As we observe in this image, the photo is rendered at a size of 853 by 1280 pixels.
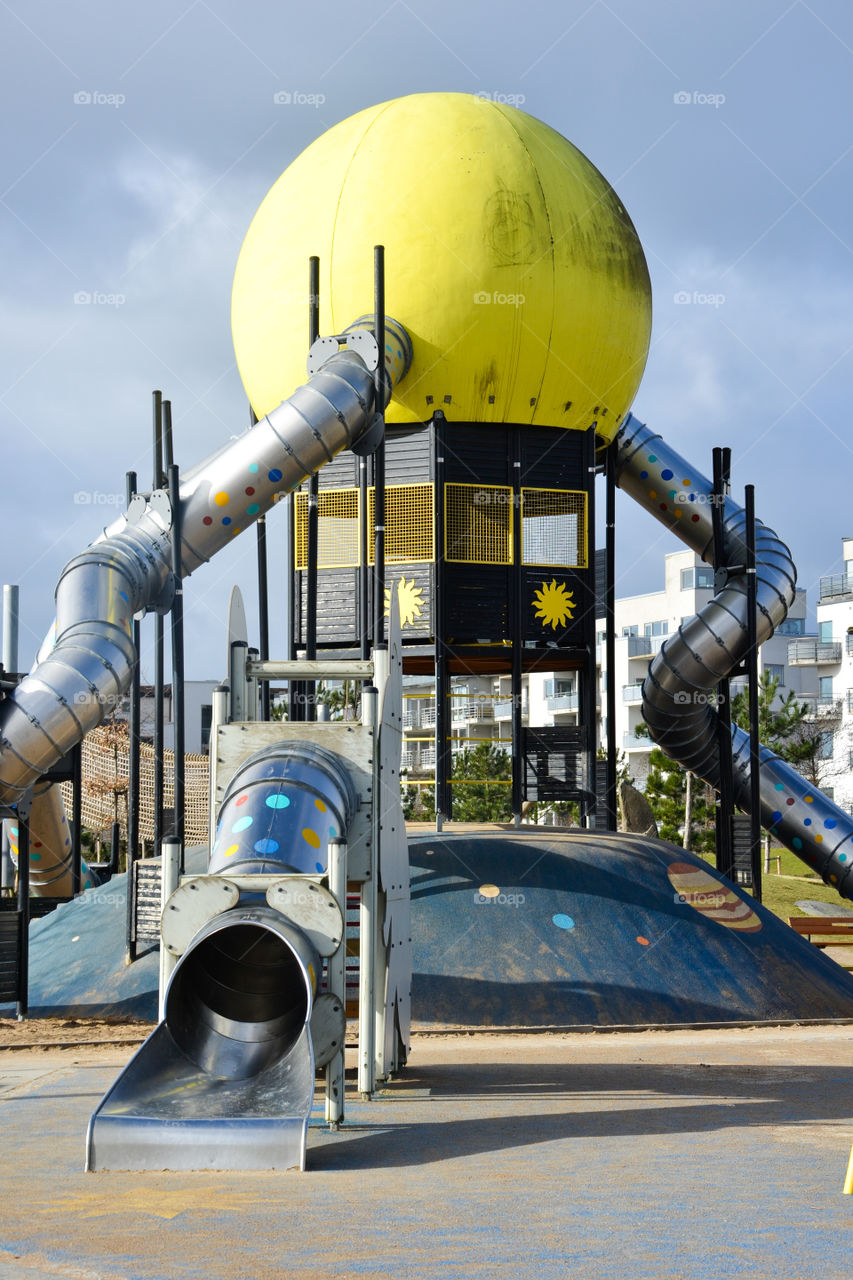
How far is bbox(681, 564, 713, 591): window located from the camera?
260ft

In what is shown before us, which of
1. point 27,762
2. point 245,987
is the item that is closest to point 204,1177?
point 245,987

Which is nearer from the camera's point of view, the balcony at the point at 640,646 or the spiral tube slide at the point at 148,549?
the spiral tube slide at the point at 148,549

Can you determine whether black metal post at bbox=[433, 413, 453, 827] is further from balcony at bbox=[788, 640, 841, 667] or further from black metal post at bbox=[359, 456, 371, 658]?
balcony at bbox=[788, 640, 841, 667]

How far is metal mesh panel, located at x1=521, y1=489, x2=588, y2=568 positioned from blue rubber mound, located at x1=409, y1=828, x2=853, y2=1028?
499 centimetres

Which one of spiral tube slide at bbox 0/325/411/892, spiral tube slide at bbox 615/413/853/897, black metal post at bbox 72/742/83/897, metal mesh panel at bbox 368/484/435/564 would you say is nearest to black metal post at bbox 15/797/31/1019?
spiral tube slide at bbox 0/325/411/892

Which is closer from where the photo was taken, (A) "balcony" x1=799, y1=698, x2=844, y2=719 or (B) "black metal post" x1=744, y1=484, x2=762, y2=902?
(B) "black metal post" x1=744, y1=484, x2=762, y2=902

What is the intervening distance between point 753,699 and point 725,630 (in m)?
1.54

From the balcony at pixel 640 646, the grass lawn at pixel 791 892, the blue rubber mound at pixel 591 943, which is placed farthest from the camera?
the balcony at pixel 640 646

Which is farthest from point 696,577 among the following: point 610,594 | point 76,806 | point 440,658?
point 76,806

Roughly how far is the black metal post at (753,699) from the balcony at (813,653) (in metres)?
48.9

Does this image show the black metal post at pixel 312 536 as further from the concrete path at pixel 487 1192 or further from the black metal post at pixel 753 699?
the concrete path at pixel 487 1192

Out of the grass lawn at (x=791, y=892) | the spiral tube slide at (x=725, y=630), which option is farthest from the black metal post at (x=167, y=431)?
the grass lawn at (x=791, y=892)

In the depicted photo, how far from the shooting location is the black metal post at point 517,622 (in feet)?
79.9

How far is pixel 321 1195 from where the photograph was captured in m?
8.62
